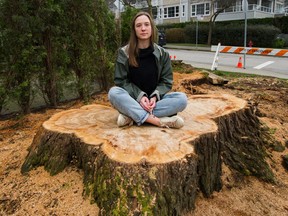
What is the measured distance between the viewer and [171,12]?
123ft

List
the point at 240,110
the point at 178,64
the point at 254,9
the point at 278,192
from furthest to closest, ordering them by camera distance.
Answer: the point at 254,9 → the point at 178,64 → the point at 240,110 → the point at 278,192

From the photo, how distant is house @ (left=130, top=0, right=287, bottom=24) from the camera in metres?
31.4

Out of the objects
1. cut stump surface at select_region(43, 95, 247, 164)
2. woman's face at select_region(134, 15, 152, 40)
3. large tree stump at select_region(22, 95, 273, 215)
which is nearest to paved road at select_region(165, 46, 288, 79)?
large tree stump at select_region(22, 95, 273, 215)

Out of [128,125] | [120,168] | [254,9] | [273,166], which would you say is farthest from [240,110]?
[254,9]

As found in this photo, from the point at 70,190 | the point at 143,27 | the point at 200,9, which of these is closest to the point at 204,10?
the point at 200,9

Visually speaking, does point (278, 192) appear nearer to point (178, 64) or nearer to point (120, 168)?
point (120, 168)

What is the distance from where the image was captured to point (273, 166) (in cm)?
357

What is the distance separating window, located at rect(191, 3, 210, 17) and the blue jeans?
32968 millimetres

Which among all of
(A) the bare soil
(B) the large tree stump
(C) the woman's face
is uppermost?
(C) the woman's face

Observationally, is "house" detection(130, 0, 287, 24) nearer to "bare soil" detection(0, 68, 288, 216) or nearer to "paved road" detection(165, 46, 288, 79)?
"paved road" detection(165, 46, 288, 79)

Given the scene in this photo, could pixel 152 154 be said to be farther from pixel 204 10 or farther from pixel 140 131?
pixel 204 10

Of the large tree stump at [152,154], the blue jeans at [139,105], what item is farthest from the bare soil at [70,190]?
the blue jeans at [139,105]

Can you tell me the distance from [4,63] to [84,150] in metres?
2.61

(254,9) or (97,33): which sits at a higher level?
(254,9)
